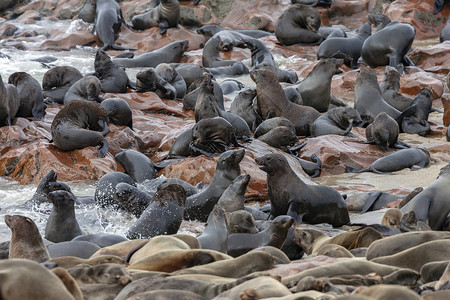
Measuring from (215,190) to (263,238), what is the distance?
2.18 meters

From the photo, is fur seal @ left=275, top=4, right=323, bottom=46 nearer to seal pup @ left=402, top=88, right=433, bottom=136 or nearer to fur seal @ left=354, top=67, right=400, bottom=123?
fur seal @ left=354, top=67, right=400, bottom=123

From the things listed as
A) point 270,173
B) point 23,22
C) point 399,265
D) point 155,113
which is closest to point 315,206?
point 270,173

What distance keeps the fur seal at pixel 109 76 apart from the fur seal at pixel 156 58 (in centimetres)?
385

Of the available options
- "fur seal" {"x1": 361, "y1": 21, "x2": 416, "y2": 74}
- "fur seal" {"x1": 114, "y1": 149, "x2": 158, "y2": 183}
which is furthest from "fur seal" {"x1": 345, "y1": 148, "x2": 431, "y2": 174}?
"fur seal" {"x1": 361, "y1": 21, "x2": 416, "y2": 74}

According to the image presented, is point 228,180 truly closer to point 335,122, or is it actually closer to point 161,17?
point 335,122

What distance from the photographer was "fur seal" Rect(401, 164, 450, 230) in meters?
6.32

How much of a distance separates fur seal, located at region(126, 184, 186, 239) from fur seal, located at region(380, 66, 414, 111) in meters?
7.26

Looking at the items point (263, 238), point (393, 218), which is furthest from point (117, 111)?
point (263, 238)

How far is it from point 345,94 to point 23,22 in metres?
12.8

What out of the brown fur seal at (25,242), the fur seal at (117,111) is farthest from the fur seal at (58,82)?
the brown fur seal at (25,242)

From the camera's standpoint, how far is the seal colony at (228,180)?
137 inches

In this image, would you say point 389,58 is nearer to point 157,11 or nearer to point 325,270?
point 157,11

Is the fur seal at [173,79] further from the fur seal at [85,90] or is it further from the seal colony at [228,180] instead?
the fur seal at [85,90]

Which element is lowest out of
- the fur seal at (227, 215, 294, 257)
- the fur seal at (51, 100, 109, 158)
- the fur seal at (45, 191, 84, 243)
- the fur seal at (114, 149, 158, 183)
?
the fur seal at (114, 149, 158, 183)
